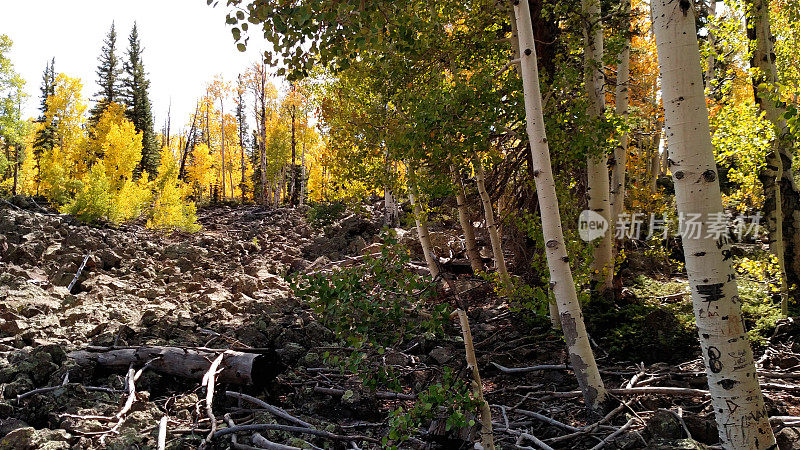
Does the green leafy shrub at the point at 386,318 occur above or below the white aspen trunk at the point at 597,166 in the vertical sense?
below

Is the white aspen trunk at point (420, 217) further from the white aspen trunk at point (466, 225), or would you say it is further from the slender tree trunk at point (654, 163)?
the slender tree trunk at point (654, 163)

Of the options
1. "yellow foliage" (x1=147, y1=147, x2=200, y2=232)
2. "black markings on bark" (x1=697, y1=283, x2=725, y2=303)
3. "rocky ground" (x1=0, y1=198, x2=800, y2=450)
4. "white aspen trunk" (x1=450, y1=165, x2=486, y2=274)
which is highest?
"yellow foliage" (x1=147, y1=147, x2=200, y2=232)

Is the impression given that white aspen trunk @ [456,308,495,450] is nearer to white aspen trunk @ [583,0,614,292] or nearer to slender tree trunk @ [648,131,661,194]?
white aspen trunk @ [583,0,614,292]

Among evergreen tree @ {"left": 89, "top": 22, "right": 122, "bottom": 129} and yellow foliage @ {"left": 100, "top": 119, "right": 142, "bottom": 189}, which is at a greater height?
evergreen tree @ {"left": 89, "top": 22, "right": 122, "bottom": 129}

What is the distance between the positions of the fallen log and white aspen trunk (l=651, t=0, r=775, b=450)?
394cm

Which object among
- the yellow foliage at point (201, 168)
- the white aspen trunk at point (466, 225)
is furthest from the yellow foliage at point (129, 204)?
the yellow foliage at point (201, 168)

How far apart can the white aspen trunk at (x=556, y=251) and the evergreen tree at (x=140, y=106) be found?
3116 centimetres

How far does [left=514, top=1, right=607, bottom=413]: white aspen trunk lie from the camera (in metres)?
4.16

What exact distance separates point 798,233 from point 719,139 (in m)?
2.11

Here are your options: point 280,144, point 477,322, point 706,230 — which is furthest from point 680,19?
point 280,144

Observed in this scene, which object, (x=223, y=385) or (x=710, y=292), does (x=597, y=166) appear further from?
(x=223, y=385)

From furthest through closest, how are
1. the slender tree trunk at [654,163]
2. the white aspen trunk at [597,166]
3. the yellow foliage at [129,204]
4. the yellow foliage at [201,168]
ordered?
the yellow foliage at [201,168]
the yellow foliage at [129,204]
the slender tree trunk at [654,163]
the white aspen trunk at [597,166]

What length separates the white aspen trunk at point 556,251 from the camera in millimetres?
4164

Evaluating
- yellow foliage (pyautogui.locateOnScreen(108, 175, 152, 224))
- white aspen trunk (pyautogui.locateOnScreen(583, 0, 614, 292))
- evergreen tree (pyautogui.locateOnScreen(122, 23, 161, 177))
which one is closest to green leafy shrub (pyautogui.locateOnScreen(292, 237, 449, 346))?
white aspen trunk (pyautogui.locateOnScreen(583, 0, 614, 292))
